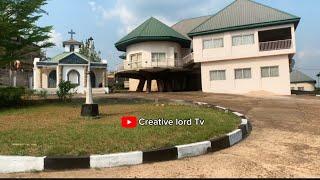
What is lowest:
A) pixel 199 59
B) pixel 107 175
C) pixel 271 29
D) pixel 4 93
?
pixel 107 175

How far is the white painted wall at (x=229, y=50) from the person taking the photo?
29.3m

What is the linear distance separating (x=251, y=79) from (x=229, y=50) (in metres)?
3.08

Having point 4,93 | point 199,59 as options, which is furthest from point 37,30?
point 199,59

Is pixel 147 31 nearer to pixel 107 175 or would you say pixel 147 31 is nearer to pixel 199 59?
pixel 199 59

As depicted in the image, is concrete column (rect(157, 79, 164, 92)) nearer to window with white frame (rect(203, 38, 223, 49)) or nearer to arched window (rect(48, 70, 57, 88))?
window with white frame (rect(203, 38, 223, 49))

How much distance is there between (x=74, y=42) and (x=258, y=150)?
3588 centimetres

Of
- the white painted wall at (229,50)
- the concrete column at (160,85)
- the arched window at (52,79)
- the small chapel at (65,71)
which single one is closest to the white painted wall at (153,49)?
the concrete column at (160,85)

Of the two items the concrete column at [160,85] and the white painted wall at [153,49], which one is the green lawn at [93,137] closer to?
the white painted wall at [153,49]

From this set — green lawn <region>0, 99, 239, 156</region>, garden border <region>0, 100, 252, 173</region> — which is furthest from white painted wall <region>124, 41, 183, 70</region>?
garden border <region>0, 100, 252, 173</region>

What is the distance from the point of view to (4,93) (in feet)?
57.2

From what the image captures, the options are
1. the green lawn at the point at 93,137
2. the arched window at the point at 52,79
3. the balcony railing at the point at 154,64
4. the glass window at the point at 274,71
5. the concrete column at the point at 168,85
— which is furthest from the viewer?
the arched window at the point at 52,79

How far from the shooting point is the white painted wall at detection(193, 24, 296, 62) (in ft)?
96.0

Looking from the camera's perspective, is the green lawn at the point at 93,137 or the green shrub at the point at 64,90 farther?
the green shrub at the point at 64,90

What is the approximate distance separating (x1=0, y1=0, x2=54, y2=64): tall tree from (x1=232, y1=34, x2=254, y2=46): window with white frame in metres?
17.2
